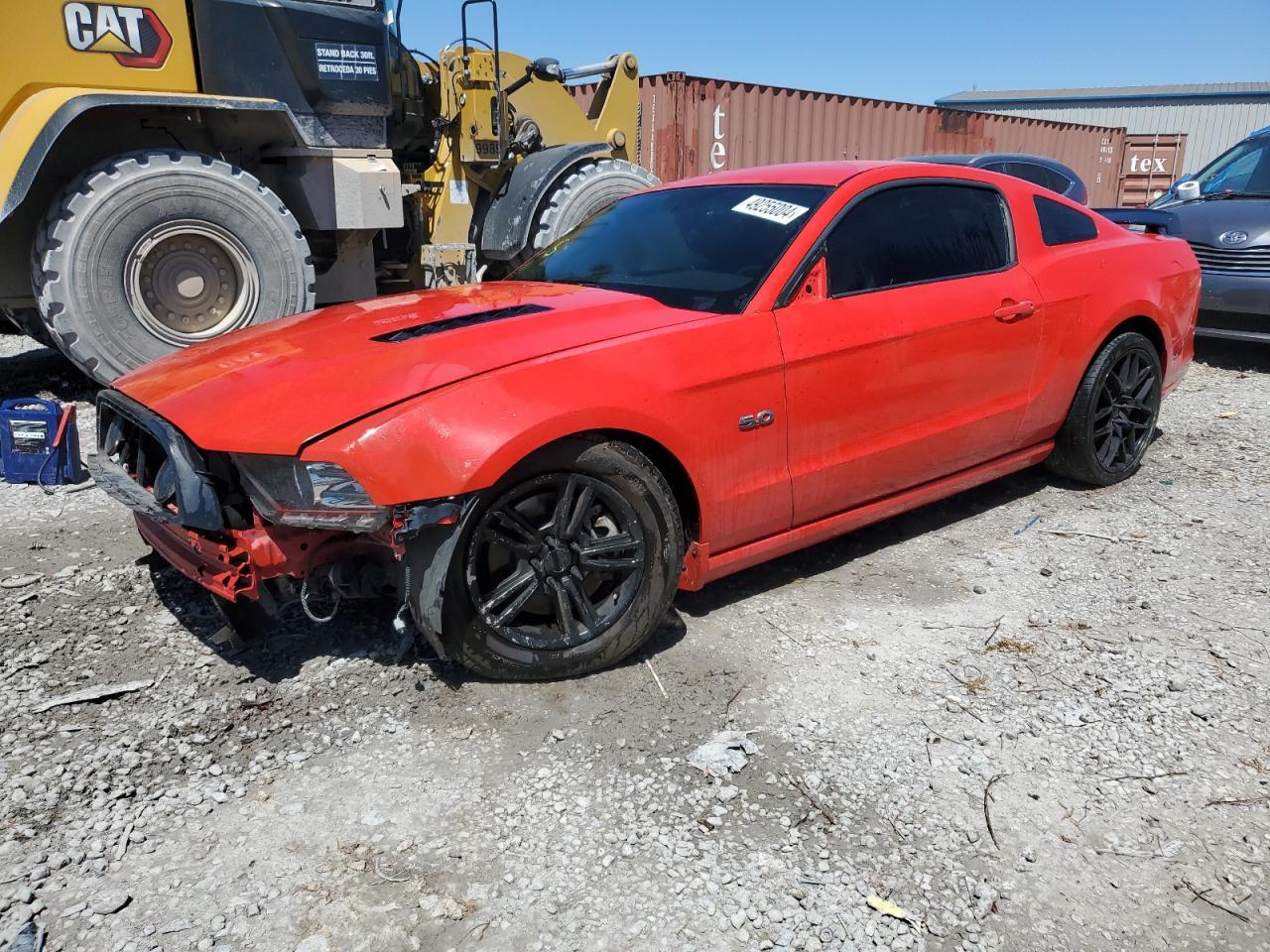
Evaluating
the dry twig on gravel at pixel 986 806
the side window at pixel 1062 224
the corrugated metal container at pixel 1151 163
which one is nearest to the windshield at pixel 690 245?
the side window at pixel 1062 224

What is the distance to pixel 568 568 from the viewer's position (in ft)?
9.57

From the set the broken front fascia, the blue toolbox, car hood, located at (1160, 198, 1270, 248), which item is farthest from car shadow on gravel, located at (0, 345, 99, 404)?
car hood, located at (1160, 198, 1270, 248)

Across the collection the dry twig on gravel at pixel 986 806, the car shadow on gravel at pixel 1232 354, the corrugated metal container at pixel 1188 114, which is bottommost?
the dry twig on gravel at pixel 986 806

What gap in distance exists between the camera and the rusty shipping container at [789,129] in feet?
44.9

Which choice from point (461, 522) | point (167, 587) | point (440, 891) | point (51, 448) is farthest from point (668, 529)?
point (51, 448)

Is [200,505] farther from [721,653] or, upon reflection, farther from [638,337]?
[721,653]

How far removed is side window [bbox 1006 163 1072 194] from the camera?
910 centimetres

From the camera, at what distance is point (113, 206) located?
509 cm

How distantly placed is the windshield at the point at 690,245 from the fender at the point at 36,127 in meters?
2.65

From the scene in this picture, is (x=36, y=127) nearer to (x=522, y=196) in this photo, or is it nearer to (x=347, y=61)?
(x=347, y=61)

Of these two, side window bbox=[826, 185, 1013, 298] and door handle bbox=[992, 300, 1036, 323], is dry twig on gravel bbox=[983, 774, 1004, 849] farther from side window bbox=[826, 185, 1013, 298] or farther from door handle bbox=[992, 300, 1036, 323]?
door handle bbox=[992, 300, 1036, 323]

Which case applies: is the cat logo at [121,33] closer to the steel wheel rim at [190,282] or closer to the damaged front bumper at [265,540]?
the steel wheel rim at [190,282]

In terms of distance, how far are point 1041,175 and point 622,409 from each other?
312 inches

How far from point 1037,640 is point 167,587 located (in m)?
3.16
